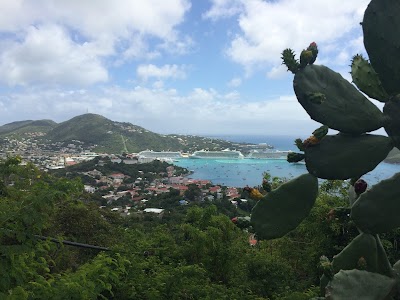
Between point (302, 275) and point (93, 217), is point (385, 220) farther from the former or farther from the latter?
point (93, 217)

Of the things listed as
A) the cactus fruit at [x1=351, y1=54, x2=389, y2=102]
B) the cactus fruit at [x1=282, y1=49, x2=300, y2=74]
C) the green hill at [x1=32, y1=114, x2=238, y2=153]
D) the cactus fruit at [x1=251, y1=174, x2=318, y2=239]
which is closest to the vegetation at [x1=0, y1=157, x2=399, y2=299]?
the cactus fruit at [x1=251, y1=174, x2=318, y2=239]

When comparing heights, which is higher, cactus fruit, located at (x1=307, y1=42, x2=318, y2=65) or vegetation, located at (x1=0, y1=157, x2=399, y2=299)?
cactus fruit, located at (x1=307, y1=42, x2=318, y2=65)

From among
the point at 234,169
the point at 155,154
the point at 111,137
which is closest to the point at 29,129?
the point at 111,137

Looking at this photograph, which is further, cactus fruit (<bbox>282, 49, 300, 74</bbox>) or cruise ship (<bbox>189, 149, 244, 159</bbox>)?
cruise ship (<bbox>189, 149, 244, 159</bbox>)

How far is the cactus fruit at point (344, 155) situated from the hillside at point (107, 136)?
6155 cm

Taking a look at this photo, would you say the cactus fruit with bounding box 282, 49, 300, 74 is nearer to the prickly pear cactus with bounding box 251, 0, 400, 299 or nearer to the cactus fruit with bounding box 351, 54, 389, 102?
the prickly pear cactus with bounding box 251, 0, 400, 299

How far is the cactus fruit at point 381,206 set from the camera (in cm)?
145

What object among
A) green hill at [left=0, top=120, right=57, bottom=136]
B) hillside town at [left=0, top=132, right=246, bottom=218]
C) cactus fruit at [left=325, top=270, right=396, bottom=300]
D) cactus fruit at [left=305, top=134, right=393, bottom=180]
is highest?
green hill at [left=0, top=120, right=57, bottom=136]

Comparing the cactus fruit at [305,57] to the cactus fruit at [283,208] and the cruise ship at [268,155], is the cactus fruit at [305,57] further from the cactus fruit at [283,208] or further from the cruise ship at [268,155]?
the cruise ship at [268,155]

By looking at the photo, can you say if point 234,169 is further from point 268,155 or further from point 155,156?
point 155,156

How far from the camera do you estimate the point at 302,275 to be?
741cm

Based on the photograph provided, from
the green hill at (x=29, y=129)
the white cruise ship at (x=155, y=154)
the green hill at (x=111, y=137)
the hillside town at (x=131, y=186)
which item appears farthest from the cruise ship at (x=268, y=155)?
the green hill at (x=29, y=129)

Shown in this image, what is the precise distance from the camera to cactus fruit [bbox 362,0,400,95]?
4.72 ft

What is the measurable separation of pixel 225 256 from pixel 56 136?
235ft
